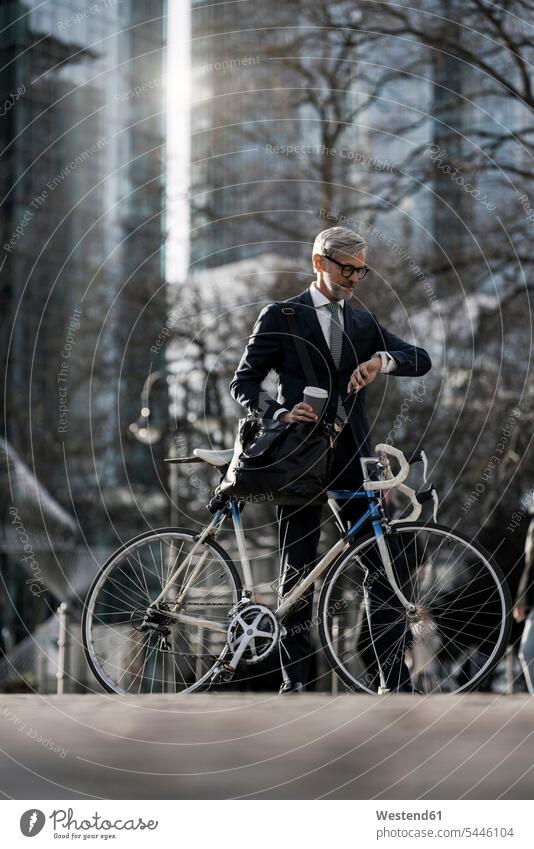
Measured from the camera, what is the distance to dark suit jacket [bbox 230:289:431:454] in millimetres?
5895

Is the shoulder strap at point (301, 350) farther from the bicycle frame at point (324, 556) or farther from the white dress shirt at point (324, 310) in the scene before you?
the bicycle frame at point (324, 556)

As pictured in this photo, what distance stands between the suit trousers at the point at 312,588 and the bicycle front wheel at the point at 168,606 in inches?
11.9

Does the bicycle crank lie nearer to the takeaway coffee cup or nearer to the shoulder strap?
the takeaway coffee cup

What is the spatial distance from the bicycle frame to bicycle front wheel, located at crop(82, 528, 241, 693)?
1 centimetres

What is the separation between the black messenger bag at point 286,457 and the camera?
18.8 feet

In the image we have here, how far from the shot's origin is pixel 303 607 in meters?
5.84

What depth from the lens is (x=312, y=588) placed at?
5.88 m

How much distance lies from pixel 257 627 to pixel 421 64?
12.2m

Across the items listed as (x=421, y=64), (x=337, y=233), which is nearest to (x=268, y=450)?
(x=337, y=233)

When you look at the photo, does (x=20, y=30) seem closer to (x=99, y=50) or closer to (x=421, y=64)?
(x=99, y=50)

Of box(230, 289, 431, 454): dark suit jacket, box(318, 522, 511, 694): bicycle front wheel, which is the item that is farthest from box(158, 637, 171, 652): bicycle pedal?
box(230, 289, 431, 454): dark suit jacket
